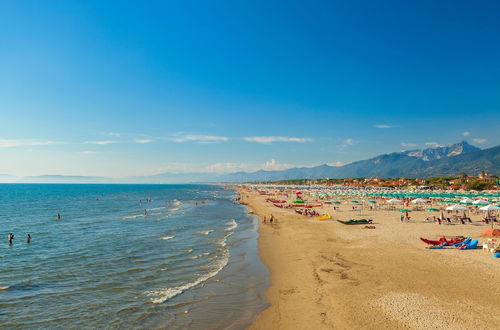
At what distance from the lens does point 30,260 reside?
19.0 meters

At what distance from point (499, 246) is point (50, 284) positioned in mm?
23986

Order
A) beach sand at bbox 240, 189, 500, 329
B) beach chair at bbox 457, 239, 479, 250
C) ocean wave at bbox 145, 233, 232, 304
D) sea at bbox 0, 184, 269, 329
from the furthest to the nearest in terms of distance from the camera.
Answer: beach chair at bbox 457, 239, 479, 250 → ocean wave at bbox 145, 233, 232, 304 → sea at bbox 0, 184, 269, 329 → beach sand at bbox 240, 189, 500, 329

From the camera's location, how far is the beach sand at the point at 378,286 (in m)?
9.78

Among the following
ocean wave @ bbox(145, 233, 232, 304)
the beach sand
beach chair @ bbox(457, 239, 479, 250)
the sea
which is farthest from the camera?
beach chair @ bbox(457, 239, 479, 250)

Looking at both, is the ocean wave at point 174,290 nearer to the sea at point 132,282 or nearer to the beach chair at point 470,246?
the sea at point 132,282

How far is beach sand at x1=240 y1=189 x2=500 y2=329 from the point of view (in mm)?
9781

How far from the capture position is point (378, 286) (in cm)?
1278

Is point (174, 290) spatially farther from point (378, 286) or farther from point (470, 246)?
point (470, 246)

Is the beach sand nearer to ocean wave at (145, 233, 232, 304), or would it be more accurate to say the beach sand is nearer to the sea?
the sea

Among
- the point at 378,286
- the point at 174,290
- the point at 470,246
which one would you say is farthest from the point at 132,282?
the point at 470,246

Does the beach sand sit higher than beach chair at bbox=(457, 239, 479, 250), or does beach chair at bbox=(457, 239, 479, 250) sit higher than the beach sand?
beach chair at bbox=(457, 239, 479, 250)

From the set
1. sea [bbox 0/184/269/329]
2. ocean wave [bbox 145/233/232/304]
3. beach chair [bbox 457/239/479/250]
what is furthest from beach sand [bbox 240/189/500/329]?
ocean wave [bbox 145/233/232/304]

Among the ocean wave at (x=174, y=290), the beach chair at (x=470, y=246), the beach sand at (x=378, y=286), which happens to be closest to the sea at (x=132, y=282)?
the ocean wave at (x=174, y=290)

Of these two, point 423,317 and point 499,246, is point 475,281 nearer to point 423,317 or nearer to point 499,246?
point 423,317
